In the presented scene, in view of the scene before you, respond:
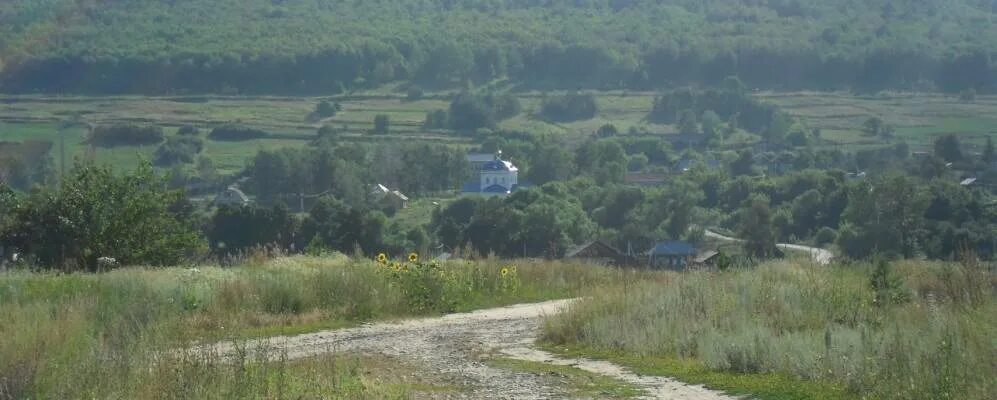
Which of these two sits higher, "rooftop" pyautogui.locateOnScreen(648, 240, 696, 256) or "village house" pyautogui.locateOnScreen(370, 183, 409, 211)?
"rooftop" pyautogui.locateOnScreen(648, 240, 696, 256)

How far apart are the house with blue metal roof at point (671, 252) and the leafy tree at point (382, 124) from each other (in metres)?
30.0

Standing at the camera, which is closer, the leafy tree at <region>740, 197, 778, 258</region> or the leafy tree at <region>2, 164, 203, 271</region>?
the leafy tree at <region>2, 164, 203, 271</region>

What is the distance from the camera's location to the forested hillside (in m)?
67.1

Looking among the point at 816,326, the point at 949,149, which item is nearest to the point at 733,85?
the point at 949,149

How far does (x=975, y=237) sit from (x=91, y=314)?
21856 mm

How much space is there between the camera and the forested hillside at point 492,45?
2643 inches

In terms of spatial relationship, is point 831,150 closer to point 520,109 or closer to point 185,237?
point 520,109

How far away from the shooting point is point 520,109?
7488 cm

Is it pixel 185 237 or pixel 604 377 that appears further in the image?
pixel 185 237

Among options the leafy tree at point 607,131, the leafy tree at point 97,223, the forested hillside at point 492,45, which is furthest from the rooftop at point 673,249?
the forested hillside at point 492,45

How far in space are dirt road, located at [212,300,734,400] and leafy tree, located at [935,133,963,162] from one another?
29.5 metres

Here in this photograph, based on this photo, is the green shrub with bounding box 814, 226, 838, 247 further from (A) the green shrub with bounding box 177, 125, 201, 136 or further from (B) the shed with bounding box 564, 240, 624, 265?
(A) the green shrub with bounding box 177, 125, 201, 136

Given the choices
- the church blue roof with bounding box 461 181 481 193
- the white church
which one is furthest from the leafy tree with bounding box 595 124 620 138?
the church blue roof with bounding box 461 181 481 193

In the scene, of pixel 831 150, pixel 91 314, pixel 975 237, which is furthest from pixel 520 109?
pixel 91 314
